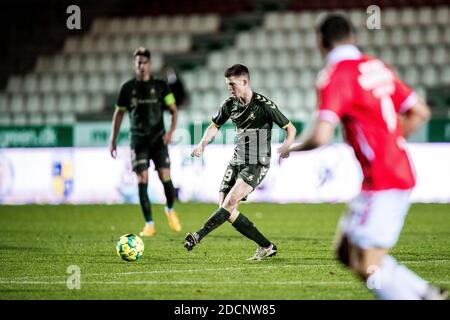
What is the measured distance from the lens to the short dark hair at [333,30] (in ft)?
18.7

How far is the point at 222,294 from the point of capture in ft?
24.1

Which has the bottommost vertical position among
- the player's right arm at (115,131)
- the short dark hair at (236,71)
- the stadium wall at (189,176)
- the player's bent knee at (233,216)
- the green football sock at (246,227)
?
the stadium wall at (189,176)

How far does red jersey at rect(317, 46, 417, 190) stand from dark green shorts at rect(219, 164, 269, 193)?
4.06m

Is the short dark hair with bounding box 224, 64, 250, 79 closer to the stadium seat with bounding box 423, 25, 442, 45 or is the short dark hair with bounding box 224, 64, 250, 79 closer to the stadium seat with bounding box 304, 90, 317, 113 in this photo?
the stadium seat with bounding box 304, 90, 317, 113

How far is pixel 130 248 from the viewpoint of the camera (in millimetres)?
9703

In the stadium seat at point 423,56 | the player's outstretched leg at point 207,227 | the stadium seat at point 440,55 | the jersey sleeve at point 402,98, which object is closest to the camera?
the jersey sleeve at point 402,98

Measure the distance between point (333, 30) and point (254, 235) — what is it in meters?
4.48

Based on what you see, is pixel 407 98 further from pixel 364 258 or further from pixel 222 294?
pixel 222 294

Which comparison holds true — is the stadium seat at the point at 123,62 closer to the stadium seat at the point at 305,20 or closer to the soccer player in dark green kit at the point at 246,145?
the stadium seat at the point at 305,20

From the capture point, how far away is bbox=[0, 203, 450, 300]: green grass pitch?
25.0ft

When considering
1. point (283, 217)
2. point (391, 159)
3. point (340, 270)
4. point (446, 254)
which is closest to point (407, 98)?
point (391, 159)

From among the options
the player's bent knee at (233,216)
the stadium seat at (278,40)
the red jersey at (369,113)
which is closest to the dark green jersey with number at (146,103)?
the player's bent knee at (233,216)

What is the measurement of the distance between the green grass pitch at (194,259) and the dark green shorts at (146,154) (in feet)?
3.35
